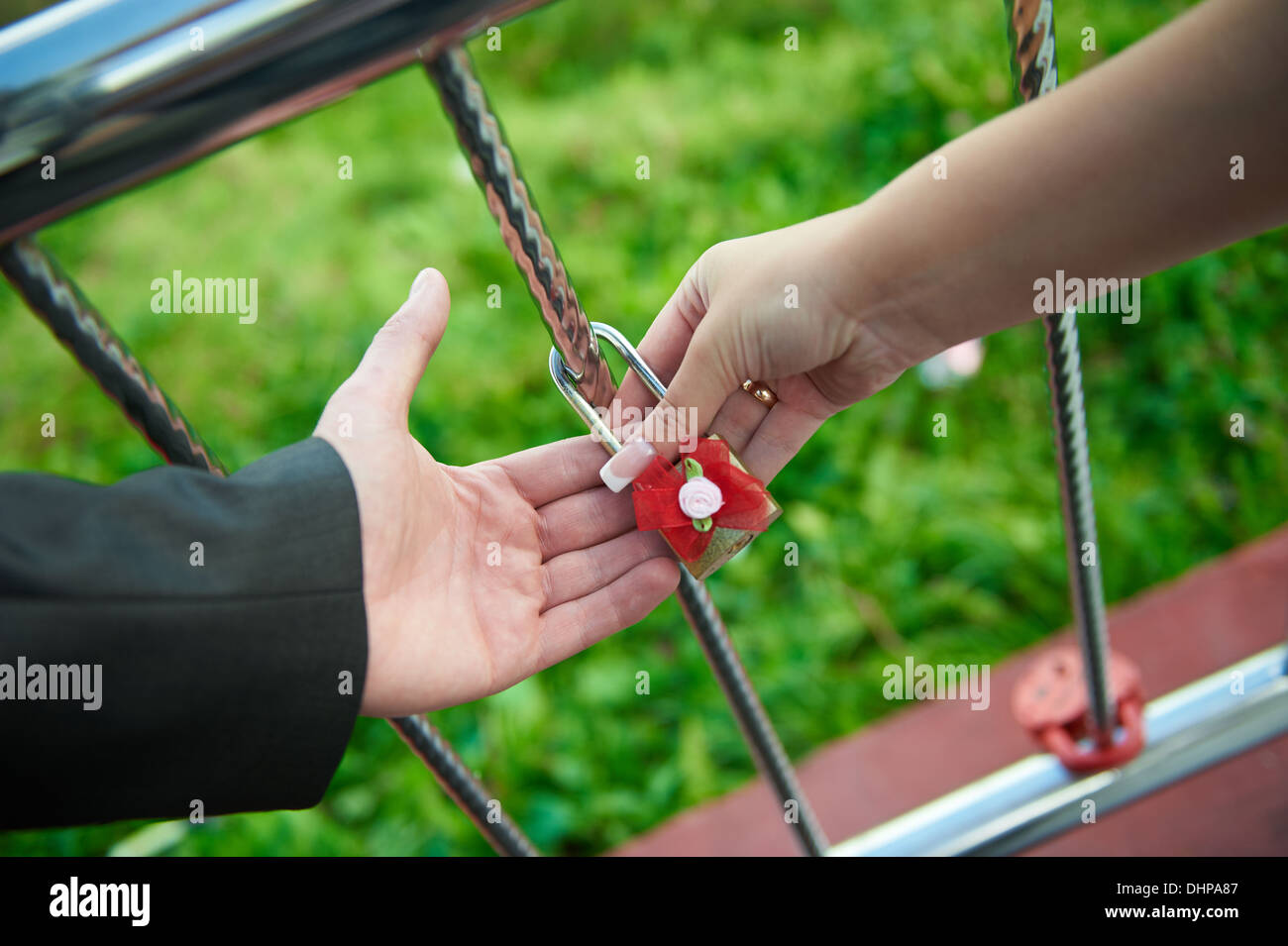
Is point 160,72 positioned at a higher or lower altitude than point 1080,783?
higher

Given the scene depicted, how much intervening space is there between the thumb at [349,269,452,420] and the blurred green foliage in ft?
3.57

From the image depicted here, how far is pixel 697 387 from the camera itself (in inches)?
41.5

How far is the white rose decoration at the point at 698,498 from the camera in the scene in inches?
41.0

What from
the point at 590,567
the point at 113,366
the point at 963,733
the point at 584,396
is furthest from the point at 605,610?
the point at 963,733

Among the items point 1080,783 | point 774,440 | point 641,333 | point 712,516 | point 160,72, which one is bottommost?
point 1080,783

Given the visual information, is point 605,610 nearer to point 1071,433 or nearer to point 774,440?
point 774,440

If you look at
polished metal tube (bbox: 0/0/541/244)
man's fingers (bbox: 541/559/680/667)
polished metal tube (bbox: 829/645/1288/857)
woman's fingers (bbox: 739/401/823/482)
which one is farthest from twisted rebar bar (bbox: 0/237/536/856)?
polished metal tube (bbox: 829/645/1288/857)

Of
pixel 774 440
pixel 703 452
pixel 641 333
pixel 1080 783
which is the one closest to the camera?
pixel 703 452

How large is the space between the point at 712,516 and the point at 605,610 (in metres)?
0.18

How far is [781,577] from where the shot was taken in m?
2.40

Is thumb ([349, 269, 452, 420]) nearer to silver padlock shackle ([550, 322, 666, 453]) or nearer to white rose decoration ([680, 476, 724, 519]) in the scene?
silver padlock shackle ([550, 322, 666, 453])

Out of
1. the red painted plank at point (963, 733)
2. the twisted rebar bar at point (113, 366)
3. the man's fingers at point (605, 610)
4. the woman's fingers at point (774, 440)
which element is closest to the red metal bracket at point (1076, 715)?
the red painted plank at point (963, 733)

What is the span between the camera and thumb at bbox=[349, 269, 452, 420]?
999 mm
